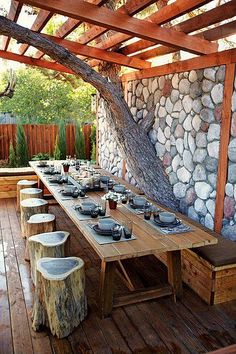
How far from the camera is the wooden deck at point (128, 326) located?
8.43 feet

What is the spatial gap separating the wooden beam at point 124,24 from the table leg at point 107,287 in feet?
7.45

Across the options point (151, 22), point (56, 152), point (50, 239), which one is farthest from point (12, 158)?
point (151, 22)

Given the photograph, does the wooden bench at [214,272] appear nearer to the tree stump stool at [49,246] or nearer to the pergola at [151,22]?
the tree stump stool at [49,246]

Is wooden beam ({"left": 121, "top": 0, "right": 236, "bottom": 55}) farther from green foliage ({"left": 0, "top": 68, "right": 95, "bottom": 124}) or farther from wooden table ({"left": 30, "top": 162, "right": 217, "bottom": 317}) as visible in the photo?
green foliage ({"left": 0, "top": 68, "right": 95, "bottom": 124})

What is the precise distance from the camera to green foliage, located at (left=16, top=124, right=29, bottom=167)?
30.9 ft

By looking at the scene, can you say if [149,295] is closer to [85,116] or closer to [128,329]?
[128,329]

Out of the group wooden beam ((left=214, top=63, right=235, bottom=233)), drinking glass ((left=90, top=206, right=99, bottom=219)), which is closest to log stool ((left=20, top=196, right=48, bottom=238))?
drinking glass ((left=90, top=206, right=99, bottom=219))

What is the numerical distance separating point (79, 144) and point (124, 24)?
21.7ft

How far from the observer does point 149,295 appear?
313 cm

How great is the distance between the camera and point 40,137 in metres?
10.0

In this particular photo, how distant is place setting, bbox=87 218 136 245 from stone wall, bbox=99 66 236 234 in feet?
4.16

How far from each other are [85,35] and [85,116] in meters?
10.5

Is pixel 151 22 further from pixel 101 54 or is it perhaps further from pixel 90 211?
pixel 90 211

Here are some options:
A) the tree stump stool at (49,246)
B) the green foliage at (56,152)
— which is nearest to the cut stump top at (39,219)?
the tree stump stool at (49,246)
